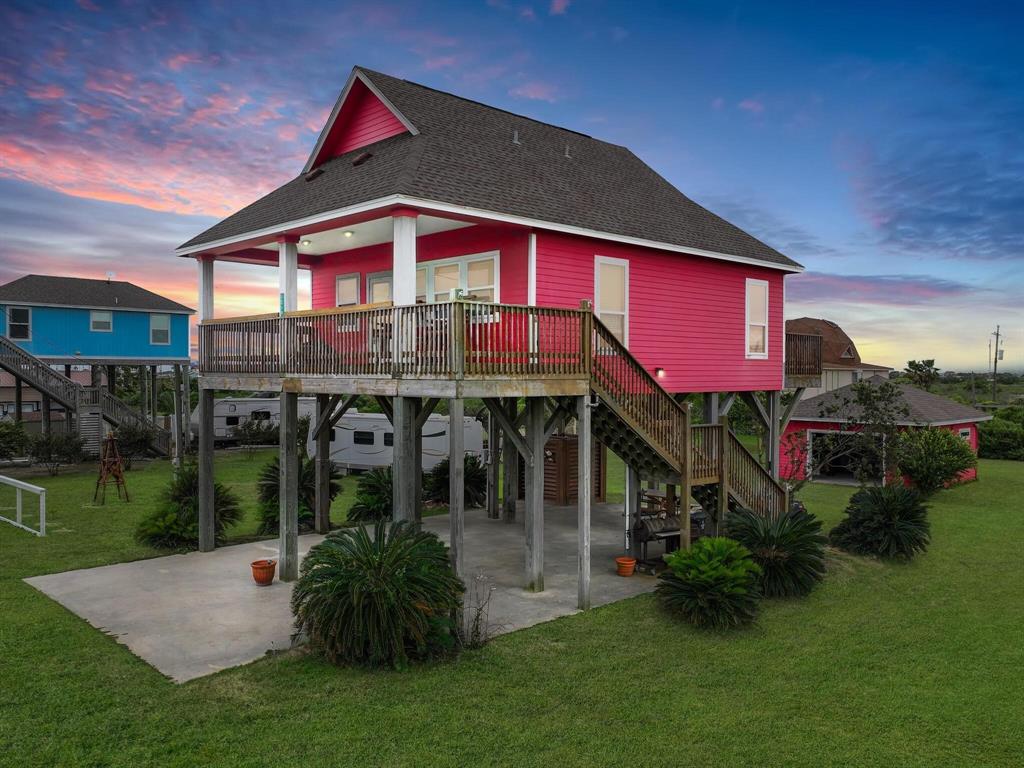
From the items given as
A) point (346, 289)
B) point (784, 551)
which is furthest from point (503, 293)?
point (784, 551)

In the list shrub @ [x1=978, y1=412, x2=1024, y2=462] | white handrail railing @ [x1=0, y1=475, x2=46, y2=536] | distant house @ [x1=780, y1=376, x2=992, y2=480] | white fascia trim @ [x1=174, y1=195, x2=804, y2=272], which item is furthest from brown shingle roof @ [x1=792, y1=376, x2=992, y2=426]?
white handrail railing @ [x1=0, y1=475, x2=46, y2=536]

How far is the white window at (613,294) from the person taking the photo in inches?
565

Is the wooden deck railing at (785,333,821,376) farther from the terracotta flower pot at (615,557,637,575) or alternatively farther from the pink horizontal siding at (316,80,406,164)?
the pink horizontal siding at (316,80,406,164)

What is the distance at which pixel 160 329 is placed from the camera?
112 feet

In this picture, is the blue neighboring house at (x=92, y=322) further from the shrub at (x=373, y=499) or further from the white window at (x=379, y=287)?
the white window at (x=379, y=287)

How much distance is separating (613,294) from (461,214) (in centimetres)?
427

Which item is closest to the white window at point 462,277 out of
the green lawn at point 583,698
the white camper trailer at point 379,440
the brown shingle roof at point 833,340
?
the green lawn at point 583,698

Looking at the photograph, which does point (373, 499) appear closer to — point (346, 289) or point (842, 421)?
point (346, 289)

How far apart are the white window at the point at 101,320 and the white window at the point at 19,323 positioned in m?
2.31

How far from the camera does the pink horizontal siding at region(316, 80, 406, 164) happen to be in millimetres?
15070

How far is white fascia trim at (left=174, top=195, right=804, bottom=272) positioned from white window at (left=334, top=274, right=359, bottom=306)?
9.92 ft

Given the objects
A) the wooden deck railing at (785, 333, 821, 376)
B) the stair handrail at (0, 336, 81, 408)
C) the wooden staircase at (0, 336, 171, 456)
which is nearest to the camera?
the wooden deck railing at (785, 333, 821, 376)

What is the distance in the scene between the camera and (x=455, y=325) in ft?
33.8

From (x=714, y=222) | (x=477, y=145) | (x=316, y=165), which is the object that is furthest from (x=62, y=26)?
(x=714, y=222)
